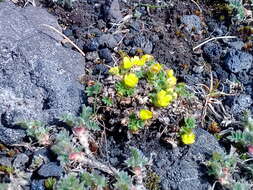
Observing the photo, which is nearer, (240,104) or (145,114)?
(145,114)

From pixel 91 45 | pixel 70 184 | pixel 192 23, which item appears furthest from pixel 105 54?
pixel 70 184

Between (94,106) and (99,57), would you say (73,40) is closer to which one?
(99,57)

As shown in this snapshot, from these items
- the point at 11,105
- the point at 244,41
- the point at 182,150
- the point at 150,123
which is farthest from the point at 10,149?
the point at 244,41

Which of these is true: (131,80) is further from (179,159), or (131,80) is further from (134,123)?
(179,159)

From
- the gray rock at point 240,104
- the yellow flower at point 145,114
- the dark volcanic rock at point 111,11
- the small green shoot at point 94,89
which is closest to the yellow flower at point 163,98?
the yellow flower at point 145,114

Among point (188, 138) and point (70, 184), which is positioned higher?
point (188, 138)

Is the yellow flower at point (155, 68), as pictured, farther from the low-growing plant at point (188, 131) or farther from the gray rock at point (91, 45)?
the gray rock at point (91, 45)
